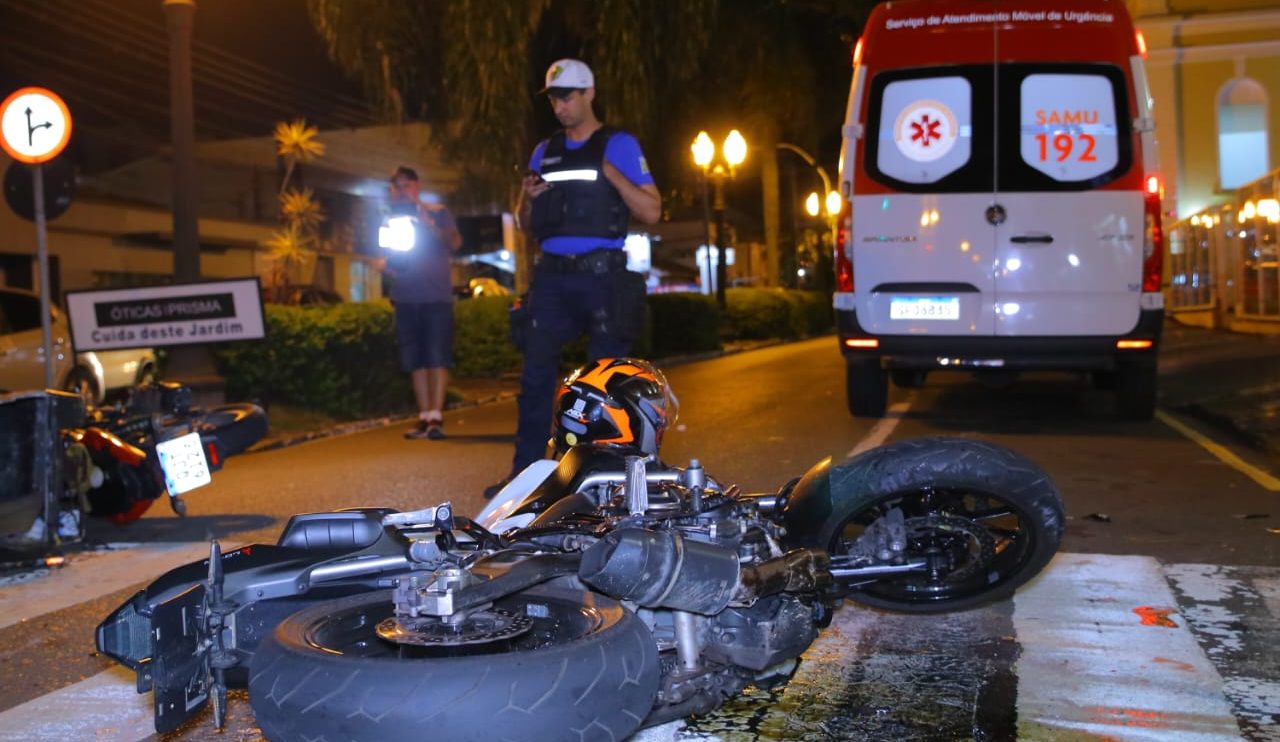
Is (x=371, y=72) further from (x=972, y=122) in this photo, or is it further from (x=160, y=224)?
(x=160, y=224)

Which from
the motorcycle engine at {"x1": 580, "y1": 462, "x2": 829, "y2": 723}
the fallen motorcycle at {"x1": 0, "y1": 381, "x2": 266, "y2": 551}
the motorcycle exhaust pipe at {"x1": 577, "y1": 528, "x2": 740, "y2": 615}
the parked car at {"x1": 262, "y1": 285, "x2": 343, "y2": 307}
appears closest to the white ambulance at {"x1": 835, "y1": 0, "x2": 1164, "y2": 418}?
the fallen motorcycle at {"x1": 0, "y1": 381, "x2": 266, "y2": 551}

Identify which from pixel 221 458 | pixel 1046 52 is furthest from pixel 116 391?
pixel 1046 52

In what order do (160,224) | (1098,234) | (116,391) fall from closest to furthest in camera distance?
1. (1098,234)
2. (116,391)
3. (160,224)

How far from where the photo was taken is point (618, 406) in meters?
4.36

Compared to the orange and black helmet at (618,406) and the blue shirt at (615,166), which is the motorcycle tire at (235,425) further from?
the orange and black helmet at (618,406)

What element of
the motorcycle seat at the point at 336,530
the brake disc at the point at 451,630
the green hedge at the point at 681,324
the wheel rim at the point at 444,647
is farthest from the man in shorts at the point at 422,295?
the green hedge at the point at 681,324

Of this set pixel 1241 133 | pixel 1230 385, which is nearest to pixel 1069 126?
pixel 1230 385

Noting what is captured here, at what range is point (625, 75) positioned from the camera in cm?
1792

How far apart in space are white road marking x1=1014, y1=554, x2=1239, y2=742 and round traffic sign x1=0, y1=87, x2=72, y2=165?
280 inches

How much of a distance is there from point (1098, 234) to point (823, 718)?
249 inches

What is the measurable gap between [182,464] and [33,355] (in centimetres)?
770

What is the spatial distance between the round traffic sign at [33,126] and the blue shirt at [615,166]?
4.12m

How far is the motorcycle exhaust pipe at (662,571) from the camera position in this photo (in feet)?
9.59

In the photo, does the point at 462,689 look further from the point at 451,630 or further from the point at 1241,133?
the point at 1241,133
